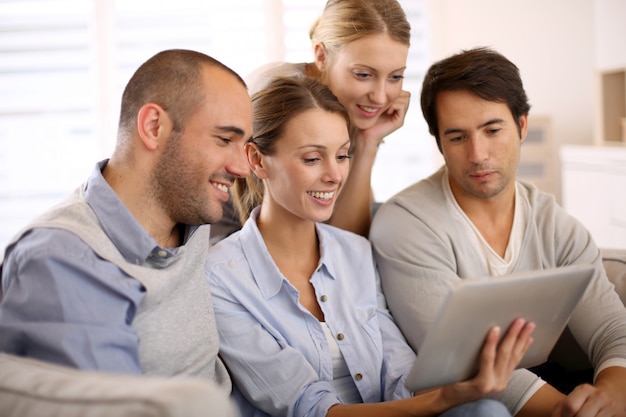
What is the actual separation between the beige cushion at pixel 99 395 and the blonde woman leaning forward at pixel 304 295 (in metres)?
0.69

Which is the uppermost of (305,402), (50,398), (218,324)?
(50,398)

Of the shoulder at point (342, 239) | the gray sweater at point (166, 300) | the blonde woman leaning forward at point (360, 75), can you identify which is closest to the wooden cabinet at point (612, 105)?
the blonde woman leaning forward at point (360, 75)

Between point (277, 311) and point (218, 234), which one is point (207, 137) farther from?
point (218, 234)

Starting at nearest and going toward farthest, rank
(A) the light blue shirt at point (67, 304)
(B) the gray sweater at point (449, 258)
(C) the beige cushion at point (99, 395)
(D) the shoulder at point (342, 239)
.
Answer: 1. (C) the beige cushion at point (99, 395)
2. (A) the light blue shirt at point (67, 304)
3. (B) the gray sweater at point (449, 258)
4. (D) the shoulder at point (342, 239)

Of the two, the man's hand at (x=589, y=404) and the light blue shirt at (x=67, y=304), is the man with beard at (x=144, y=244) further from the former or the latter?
the man's hand at (x=589, y=404)

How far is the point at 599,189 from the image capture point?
480 centimetres

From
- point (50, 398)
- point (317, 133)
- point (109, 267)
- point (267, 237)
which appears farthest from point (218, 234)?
point (50, 398)

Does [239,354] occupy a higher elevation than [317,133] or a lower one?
lower

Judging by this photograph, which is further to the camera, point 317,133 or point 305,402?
point 317,133

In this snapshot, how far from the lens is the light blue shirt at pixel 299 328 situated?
5.66ft

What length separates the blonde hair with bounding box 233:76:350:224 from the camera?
1.95 m

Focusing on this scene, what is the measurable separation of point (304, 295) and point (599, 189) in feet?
11.2

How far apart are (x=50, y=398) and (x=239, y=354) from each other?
0.74m

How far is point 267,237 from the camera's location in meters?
1.96
